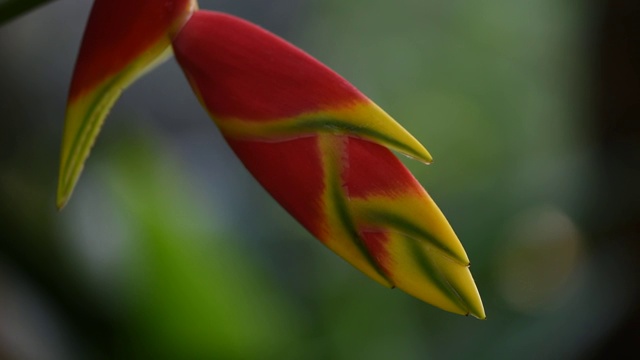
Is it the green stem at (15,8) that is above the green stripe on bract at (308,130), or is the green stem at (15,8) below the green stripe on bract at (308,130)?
above

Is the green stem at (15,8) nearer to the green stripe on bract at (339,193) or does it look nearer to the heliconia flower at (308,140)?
the heliconia flower at (308,140)

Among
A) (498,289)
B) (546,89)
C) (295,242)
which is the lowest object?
(498,289)

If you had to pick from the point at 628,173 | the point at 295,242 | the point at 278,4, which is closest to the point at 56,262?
the point at 295,242

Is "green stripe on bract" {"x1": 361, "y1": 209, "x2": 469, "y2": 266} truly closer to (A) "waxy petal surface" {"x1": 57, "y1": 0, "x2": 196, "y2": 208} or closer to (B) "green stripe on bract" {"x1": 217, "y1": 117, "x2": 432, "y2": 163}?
(B) "green stripe on bract" {"x1": 217, "y1": 117, "x2": 432, "y2": 163}

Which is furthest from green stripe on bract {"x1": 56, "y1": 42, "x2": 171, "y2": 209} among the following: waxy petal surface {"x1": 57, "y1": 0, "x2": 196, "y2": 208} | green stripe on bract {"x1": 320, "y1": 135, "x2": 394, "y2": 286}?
green stripe on bract {"x1": 320, "y1": 135, "x2": 394, "y2": 286}

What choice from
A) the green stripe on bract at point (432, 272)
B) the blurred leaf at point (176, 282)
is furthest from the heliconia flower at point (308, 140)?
the blurred leaf at point (176, 282)

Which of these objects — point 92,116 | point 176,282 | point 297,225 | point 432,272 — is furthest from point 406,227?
point 297,225

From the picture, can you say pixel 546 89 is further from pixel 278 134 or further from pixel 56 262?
pixel 278 134

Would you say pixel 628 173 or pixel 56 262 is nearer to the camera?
pixel 56 262
